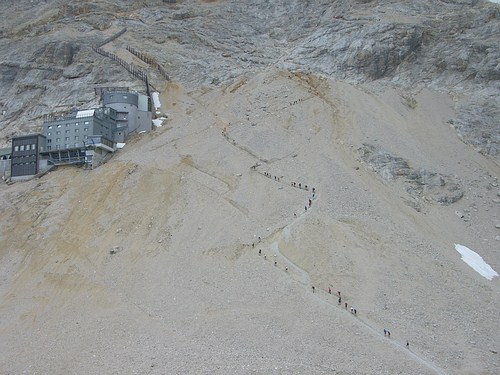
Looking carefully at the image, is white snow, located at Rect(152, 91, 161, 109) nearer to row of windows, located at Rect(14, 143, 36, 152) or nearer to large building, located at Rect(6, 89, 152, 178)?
large building, located at Rect(6, 89, 152, 178)

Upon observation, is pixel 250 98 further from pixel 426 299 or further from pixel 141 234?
pixel 426 299

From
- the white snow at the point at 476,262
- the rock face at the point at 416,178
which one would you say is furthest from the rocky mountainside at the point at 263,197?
the white snow at the point at 476,262

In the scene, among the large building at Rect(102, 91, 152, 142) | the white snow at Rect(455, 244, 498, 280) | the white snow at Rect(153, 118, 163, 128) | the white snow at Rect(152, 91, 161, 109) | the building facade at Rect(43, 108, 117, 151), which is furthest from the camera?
the white snow at Rect(152, 91, 161, 109)

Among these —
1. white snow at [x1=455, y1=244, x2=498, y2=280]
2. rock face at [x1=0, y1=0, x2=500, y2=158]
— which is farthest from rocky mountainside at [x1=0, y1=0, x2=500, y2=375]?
white snow at [x1=455, y1=244, x2=498, y2=280]

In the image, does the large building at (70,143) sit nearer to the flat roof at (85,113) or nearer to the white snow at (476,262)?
the flat roof at (85,113)

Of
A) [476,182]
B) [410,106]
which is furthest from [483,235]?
[410,106]

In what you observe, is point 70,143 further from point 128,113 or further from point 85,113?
point 128,113

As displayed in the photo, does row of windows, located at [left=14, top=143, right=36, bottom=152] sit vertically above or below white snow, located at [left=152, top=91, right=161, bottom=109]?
below
